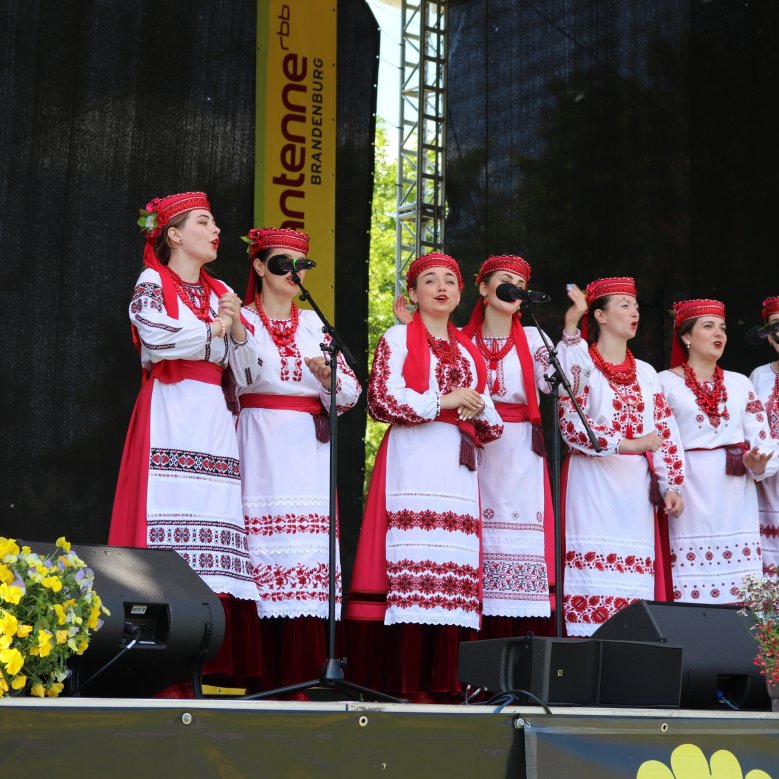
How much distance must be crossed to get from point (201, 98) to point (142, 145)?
17.0 inches

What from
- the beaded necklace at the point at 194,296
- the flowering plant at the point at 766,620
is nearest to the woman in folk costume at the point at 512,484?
the beaded necklace at the point at 194,296

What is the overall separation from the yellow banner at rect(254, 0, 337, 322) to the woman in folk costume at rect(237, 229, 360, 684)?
2.15 metres

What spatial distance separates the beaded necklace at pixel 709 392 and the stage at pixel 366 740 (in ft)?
8.71

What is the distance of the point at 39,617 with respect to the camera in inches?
86.5

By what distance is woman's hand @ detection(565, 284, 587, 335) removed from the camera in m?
4.53

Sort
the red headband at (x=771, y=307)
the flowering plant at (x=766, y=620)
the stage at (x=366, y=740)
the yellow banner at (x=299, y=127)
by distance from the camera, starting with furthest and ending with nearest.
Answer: the yellow banner at (x=299, y=127) < the red headband at (x=771, y=307) < the flowering plant at (x=766, y=620) < the stage at (x=366, y=740)

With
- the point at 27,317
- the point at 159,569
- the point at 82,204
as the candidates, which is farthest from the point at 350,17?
the point at 159,569

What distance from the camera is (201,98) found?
254 inches

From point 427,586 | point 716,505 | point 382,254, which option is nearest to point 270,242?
point 427,586

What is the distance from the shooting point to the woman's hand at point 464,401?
172 inches

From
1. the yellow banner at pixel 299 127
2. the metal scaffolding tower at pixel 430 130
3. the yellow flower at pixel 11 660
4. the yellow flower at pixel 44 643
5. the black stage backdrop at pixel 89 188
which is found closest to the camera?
the yellow flower at pixel 11 660

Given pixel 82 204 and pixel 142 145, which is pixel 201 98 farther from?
pixel 82 204

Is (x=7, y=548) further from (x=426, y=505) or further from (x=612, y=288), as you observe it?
(x=612, y=288)

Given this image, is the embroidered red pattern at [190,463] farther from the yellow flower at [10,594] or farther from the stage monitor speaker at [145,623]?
the yellow flower at [10,594]
